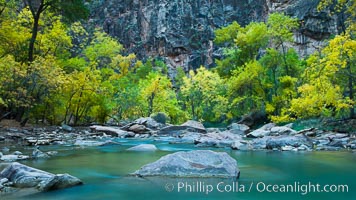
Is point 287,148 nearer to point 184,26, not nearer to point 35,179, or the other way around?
point 35,179

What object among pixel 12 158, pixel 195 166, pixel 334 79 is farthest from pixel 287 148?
pixel 12 158

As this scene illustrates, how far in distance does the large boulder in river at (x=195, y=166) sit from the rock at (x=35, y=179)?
1.83 m

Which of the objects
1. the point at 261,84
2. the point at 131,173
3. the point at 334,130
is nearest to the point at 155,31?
the point at 261,84

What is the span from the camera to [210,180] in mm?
7809

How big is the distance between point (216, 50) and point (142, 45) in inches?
649

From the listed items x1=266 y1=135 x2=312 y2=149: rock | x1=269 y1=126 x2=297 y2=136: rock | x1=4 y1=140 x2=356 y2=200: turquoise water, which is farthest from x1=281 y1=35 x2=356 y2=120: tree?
x1=4 y1=140 x2=356 y2=200: turquoise water

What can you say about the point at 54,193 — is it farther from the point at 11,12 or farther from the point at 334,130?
the point at 11,12

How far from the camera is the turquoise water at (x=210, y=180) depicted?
6.71m

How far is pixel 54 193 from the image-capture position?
6625mm

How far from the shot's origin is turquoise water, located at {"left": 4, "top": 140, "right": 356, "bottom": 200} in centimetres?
671

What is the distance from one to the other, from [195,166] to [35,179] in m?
3.43

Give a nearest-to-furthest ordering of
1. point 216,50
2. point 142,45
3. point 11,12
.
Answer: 1. point 11,12
2. point 216,50
3. point 142,45

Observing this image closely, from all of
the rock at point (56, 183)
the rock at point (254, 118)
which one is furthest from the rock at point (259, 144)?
the rock at point (254, 118)

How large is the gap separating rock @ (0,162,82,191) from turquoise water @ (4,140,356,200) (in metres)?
0.19
